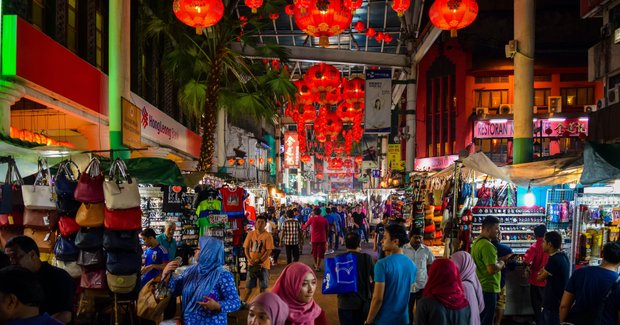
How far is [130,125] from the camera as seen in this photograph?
45.9 feet

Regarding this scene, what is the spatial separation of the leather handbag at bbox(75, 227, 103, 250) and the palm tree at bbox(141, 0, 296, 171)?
8.73m

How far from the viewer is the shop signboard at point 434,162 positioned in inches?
1234

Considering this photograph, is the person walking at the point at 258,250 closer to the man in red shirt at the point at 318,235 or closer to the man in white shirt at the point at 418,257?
the man in white shirt at the point at 418,257

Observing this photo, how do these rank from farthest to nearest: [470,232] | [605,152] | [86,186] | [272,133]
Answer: [272,133]
[470,232]
[605,152]
[86,186]

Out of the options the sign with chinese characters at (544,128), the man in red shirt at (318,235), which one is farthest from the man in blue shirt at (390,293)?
the sign with chinese characters at (544,128)

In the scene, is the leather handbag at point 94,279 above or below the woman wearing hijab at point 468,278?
below

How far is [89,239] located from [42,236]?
3.39ft

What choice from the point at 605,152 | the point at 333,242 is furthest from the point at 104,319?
the point at 333,242

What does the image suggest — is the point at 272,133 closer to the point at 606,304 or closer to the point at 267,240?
the point at 267,240

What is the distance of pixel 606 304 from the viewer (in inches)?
208

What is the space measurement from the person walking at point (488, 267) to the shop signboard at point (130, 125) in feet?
27.0

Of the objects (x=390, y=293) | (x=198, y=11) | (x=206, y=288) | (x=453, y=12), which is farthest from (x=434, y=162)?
(x=206, y=288)

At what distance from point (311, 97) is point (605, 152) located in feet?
43.2

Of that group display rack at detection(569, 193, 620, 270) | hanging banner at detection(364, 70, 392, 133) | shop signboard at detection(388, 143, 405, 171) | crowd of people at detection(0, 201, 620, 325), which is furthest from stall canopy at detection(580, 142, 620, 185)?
shop signboard at detection(388, 143, 405, 171)
